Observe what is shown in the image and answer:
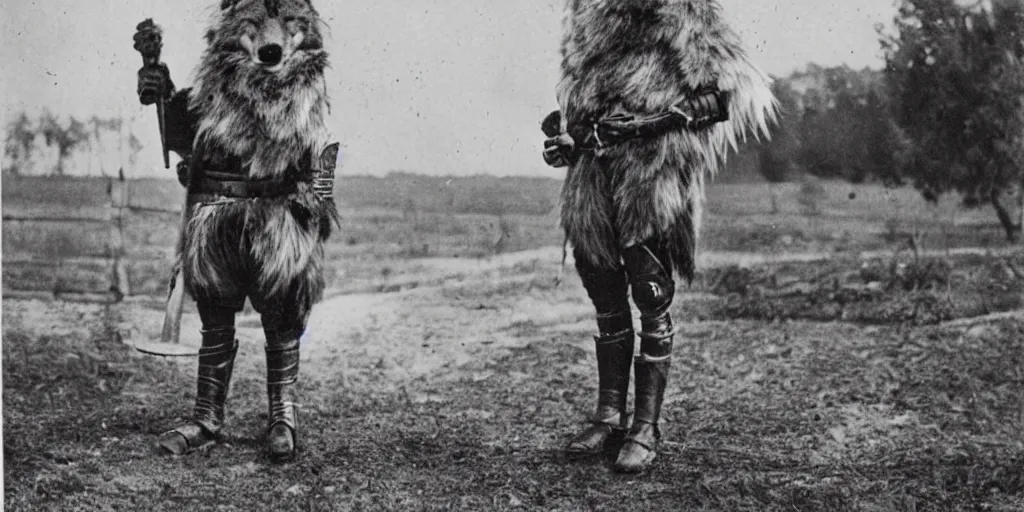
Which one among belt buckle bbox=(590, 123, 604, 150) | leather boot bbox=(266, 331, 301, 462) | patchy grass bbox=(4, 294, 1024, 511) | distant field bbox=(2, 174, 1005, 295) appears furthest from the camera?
distant field bbox=(2, 174, 1005, 295)

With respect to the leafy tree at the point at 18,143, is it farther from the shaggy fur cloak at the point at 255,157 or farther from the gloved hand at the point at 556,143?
the gloved hand at the point at 556,143

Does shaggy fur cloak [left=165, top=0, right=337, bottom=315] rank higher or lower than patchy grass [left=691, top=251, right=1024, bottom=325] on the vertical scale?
higher

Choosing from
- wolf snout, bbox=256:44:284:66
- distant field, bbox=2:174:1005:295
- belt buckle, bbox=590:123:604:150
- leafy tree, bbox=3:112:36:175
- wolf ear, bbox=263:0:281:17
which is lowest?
distant field, bbox=2:174:1005:295

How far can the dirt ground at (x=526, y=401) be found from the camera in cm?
231

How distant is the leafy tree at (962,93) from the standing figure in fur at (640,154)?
0.43 meters

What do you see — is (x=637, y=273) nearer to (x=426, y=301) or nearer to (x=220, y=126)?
(x=426, y=301)

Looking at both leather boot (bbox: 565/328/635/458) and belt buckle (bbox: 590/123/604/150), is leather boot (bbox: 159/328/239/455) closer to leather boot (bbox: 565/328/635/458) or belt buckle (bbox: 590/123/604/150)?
leather boot (bbox: 565/328/635/458)

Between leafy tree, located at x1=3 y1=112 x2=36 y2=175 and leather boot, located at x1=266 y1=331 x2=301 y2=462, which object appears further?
leafy tree, located at x1=3 y1=112 x2=36 y2=175

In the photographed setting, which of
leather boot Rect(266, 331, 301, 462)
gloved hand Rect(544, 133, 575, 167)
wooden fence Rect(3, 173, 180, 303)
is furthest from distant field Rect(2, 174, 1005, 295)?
leather boot Rect(266, 331, 301, 462)

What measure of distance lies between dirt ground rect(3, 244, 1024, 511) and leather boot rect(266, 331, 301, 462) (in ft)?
0.25

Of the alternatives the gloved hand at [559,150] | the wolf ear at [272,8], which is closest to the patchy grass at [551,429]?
the gloved hand at [559,150]

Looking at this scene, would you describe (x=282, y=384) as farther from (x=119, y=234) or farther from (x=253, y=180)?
(x=119, y=234)

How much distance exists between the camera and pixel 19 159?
2816mm

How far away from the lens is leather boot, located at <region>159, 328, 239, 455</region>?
2.53 meters
